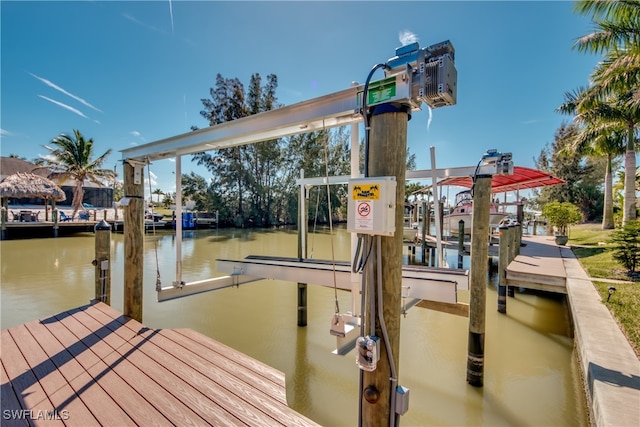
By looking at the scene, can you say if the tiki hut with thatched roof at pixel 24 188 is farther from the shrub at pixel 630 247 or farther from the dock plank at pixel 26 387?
the shrub at pixel 630 247

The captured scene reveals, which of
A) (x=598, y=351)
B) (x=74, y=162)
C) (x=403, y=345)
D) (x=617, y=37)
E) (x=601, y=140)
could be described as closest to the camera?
(x=598, y=351)

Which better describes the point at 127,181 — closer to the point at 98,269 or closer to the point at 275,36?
the point at 98,269

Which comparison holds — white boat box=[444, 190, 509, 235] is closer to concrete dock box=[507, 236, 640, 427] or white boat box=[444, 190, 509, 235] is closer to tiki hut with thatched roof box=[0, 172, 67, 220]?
concrete dock box=[507, 236, 640, 427]

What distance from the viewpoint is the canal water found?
2.88 meters

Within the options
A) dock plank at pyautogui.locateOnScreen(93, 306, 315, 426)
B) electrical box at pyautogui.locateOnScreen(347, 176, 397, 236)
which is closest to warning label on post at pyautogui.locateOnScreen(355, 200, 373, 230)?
electrical box at pyautogui.locateOnScreen(347, 176, 397, 236)

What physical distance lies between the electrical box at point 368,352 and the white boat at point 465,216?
9.46 metres

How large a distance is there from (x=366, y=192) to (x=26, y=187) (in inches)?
784

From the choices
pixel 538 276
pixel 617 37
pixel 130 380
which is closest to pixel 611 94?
pixel 617 37

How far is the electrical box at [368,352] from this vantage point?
46.6 inches

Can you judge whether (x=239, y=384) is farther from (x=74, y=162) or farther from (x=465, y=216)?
(x=74, y=162)

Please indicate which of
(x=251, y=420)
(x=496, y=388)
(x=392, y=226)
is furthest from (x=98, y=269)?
(x=496, y=388)

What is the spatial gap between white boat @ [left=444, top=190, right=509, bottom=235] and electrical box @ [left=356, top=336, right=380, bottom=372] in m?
9.46

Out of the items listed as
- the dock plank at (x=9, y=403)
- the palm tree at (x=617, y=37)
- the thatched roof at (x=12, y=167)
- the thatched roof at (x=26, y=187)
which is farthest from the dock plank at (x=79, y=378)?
the thatched roof at (x=12, y=167)

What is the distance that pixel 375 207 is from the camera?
1.19 meters
